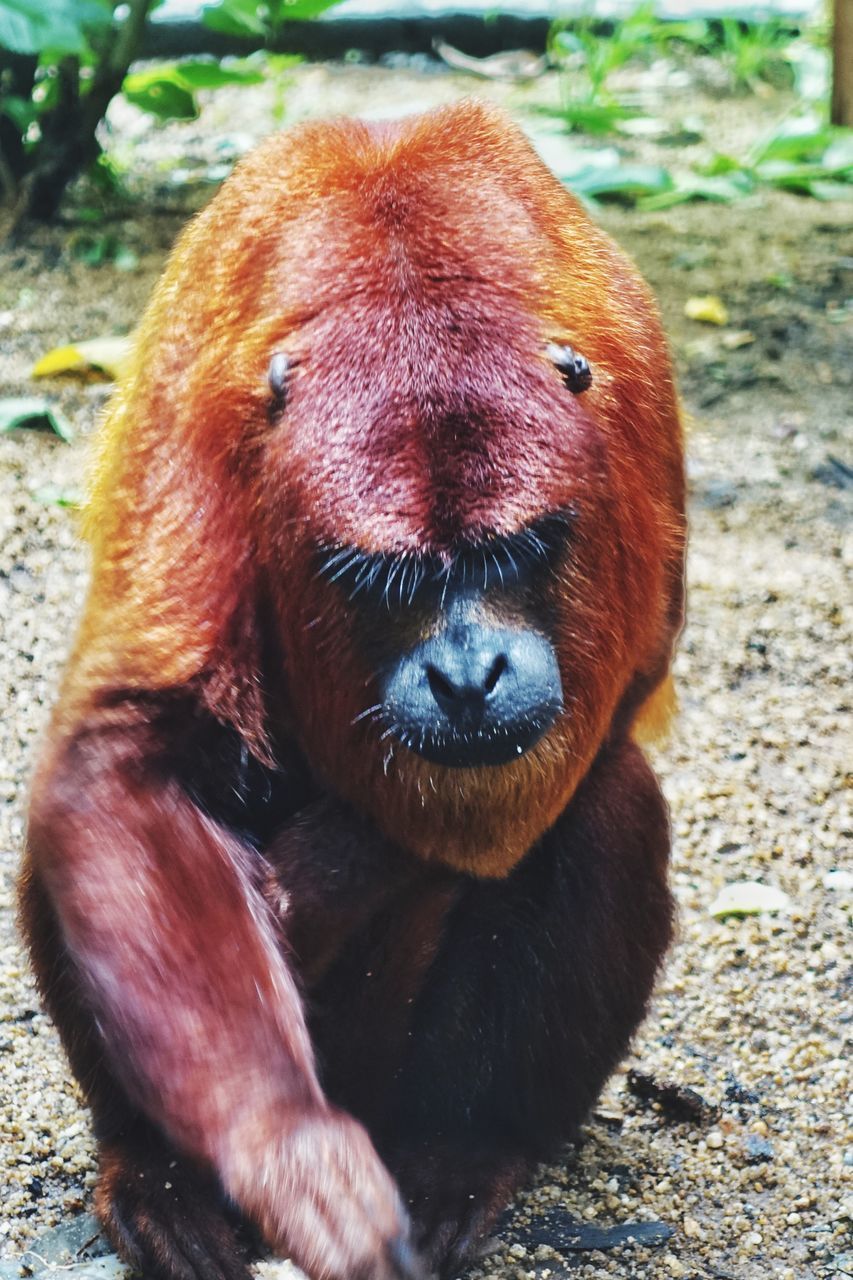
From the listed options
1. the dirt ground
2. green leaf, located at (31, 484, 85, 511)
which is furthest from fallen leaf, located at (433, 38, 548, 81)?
green leaf, located at (31, 484, 85, 511)

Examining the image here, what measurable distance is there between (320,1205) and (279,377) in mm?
1441

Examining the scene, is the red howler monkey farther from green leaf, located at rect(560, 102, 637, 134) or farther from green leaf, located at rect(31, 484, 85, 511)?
green leaf, located at rect(560, 102, 637, 134)

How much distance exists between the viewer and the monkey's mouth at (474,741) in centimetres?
275

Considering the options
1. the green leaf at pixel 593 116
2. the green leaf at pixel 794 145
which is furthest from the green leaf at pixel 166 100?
the green leaf at pixel 794 145

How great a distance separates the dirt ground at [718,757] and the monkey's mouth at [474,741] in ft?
3.89

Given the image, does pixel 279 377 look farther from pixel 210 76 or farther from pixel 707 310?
pixel 210 76

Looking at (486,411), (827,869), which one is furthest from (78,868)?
(827,869)

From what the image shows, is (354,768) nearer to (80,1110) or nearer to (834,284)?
(80,1110)

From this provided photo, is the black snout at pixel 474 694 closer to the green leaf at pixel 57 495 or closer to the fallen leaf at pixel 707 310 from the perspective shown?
the green leaf at pixel 57 495

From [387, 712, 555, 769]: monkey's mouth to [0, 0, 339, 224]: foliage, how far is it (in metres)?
5.58

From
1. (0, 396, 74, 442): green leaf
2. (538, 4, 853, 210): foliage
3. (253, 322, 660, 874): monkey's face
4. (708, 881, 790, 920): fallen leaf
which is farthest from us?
(538, 4, 853, 210): foliage

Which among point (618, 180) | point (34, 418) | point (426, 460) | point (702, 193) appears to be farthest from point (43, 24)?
point (426, 460)

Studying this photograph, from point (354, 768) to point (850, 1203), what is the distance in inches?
58.8

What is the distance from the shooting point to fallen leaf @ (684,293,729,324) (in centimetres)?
742
